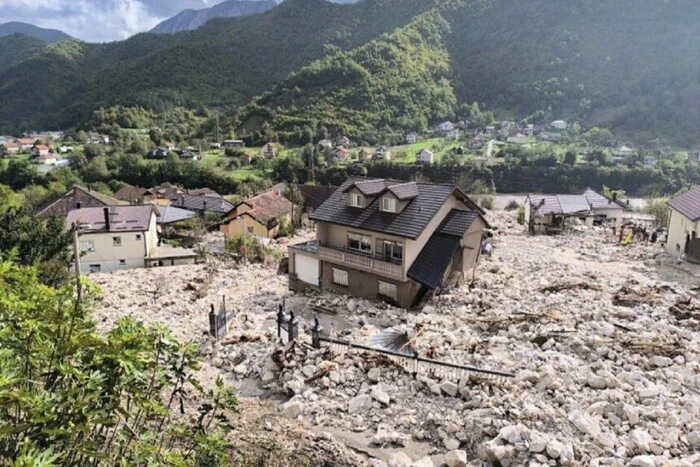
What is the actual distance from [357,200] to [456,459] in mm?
14192

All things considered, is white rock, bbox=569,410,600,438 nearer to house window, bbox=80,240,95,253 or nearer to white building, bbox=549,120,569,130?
house window, bbox=80,240,95,253

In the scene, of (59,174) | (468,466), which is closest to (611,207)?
(468,466)

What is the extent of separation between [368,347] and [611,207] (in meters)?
38.2

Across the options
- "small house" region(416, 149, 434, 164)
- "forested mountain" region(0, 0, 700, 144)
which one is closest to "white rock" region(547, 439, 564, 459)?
"small house" region(416, 149, 434, 164)

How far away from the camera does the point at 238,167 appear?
9425 centimetres

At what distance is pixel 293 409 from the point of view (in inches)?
473

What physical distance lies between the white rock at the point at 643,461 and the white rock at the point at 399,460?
4.22m

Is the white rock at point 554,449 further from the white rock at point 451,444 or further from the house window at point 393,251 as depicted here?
the house window at point 393,251

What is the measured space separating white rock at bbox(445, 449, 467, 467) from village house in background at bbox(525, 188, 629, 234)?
103 feet

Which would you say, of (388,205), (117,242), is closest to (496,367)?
(388,205)

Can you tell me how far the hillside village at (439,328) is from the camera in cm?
1052

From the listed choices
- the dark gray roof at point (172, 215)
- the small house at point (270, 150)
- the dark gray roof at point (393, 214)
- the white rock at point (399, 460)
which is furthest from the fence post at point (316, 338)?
the small house at point (270, 150)

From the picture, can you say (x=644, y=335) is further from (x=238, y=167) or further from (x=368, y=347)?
(x=238, y=167)

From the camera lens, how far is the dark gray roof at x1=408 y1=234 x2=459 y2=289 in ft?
63.9
